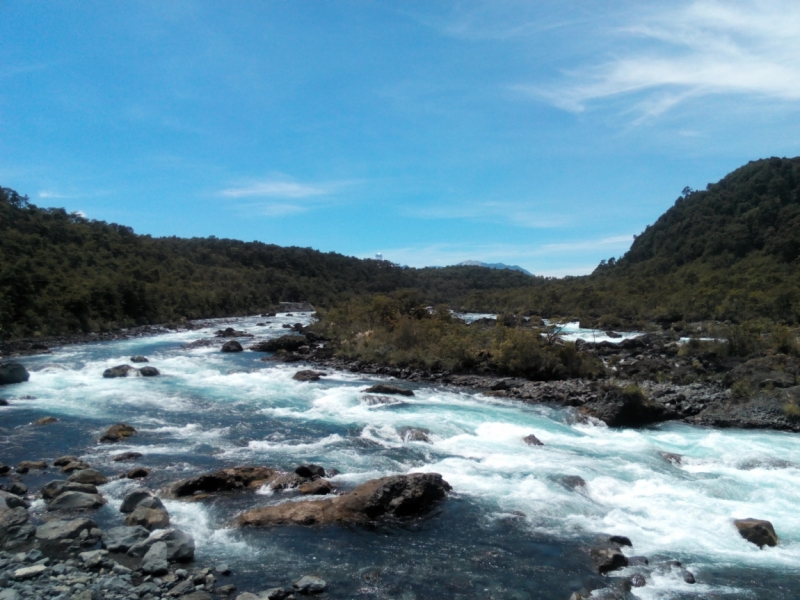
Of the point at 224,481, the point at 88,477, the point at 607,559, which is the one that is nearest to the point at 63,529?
the point at 88,477

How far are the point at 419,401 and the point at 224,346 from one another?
60.9 ft

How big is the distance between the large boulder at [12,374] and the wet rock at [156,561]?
58.3 feet

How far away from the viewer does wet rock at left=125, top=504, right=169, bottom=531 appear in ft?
29.0

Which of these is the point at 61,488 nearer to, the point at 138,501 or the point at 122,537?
the point at 138,501

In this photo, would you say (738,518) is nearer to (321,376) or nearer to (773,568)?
(773,568)

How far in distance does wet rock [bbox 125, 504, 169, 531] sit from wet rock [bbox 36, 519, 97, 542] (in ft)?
1.86

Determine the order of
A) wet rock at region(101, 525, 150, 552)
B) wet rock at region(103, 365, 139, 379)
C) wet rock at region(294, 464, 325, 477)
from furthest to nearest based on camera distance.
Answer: wet rock at region(103, 365, 139, 379) < wet rock at region(294, 464, 325, 477) < wet rock at region(101, 525, 150, 552)

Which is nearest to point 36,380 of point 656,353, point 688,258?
point 656,353

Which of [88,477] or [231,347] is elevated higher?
[231,347]

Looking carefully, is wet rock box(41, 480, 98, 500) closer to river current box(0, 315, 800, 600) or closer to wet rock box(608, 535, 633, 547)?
river current box(0, 315, 800, 600)

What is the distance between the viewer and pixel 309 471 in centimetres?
1153

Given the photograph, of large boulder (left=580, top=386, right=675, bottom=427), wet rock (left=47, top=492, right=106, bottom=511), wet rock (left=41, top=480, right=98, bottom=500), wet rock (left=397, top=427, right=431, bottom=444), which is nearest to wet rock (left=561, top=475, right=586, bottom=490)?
wet rock (left=397, top=427, right=431, bottom=444)

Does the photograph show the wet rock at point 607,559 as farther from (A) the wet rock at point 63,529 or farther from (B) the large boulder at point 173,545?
(A) the wet rock at point 63,529

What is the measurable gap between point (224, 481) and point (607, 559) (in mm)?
7330
